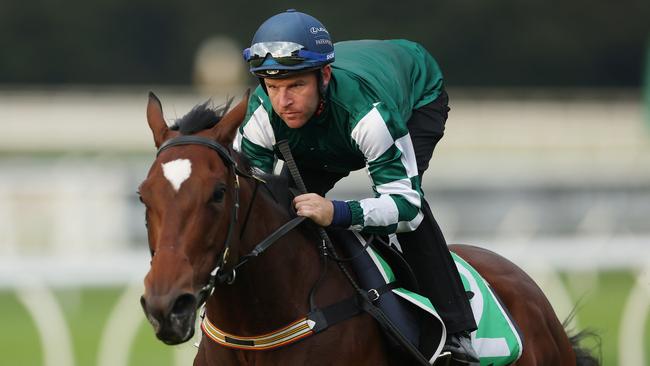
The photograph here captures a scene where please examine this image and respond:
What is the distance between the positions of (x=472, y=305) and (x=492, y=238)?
23.8ft

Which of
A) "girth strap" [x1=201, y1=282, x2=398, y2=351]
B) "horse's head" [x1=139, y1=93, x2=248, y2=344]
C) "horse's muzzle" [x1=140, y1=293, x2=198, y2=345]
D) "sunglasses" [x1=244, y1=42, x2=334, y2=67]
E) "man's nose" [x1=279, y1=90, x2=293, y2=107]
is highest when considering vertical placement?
"sunglasses" [x1=244, y1=42, x2=334, y2=67]

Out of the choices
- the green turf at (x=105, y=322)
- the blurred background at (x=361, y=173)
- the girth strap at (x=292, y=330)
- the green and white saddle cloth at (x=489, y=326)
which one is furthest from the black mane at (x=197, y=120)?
the green turf at (x=105, y=322)

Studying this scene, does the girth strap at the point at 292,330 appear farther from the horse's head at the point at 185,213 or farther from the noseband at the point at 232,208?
the horse's head at the point at 185,213

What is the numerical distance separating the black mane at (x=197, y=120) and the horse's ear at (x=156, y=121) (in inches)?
1.8

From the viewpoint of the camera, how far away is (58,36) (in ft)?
145

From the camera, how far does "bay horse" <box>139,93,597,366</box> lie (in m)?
3.51

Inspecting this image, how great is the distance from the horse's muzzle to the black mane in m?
0.63

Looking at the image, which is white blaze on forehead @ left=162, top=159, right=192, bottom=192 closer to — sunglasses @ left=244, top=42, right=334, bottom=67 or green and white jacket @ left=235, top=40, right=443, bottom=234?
sunglasses @ left=244, top=42, right=334, bottom=67

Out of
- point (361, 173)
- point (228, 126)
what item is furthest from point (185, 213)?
point (361, 173)

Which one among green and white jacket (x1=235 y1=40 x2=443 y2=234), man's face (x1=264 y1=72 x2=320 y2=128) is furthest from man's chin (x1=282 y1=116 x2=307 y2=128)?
green and white jacket (x1=235 y1=40 x2=443 y2=234)

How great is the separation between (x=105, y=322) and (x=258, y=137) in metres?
6.23

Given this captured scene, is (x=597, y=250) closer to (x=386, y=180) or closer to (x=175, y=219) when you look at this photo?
(x=386, y=180)

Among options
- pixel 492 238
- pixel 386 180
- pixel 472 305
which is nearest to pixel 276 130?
pixel 386 180

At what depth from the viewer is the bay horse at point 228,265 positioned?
351 cm
